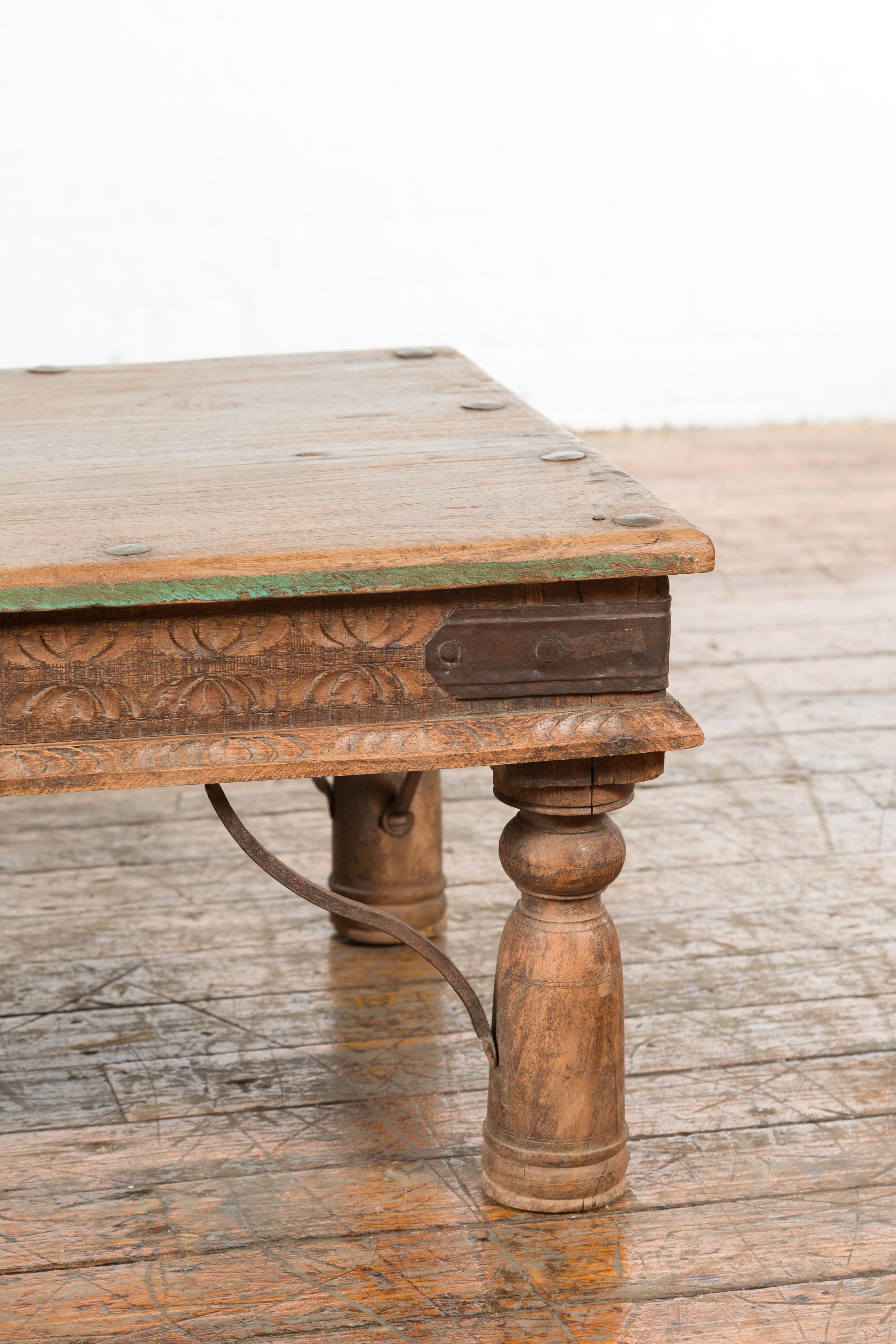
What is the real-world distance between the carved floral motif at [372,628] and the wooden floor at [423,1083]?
18.5 inches

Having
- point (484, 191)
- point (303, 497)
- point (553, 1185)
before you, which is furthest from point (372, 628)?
point (484, 191)

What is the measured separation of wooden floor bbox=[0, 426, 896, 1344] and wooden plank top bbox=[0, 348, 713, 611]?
517 mm

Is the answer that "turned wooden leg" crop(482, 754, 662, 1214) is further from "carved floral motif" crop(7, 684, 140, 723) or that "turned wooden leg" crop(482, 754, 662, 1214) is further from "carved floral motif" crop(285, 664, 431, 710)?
"carved floral motif" crop(7, 684, 140, 723)

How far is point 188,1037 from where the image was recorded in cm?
156

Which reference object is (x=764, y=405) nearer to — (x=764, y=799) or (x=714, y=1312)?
(x=764, y=799)

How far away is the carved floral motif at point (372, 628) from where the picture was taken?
3.55ft

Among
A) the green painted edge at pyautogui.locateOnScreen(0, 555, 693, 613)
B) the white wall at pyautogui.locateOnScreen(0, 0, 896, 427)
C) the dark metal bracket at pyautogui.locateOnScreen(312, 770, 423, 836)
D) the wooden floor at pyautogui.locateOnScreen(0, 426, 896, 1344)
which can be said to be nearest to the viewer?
the green painted edge at pyautogui.locateOnScreen(0, 555, 693, 613)

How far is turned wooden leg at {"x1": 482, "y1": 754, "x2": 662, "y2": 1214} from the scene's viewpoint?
1.18m

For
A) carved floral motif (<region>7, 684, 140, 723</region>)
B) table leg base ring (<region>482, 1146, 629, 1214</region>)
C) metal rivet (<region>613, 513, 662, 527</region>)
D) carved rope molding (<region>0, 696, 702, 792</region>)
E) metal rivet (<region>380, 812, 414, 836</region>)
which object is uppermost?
metal rivet (<region>613, 513, 662, 527</region>)

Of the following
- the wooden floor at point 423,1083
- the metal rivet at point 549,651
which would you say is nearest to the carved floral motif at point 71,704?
the metal rivet at point 549,651

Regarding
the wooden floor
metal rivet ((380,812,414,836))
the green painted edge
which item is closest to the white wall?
the wooden floor

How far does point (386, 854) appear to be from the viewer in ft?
5.65

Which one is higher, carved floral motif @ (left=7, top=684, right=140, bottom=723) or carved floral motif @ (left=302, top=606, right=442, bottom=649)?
carved floral motif @ (left=302, top=606, right=442, bottom=649)

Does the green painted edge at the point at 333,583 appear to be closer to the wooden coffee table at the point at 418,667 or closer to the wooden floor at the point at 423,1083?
the wooden coffee table at the point at 418,667
